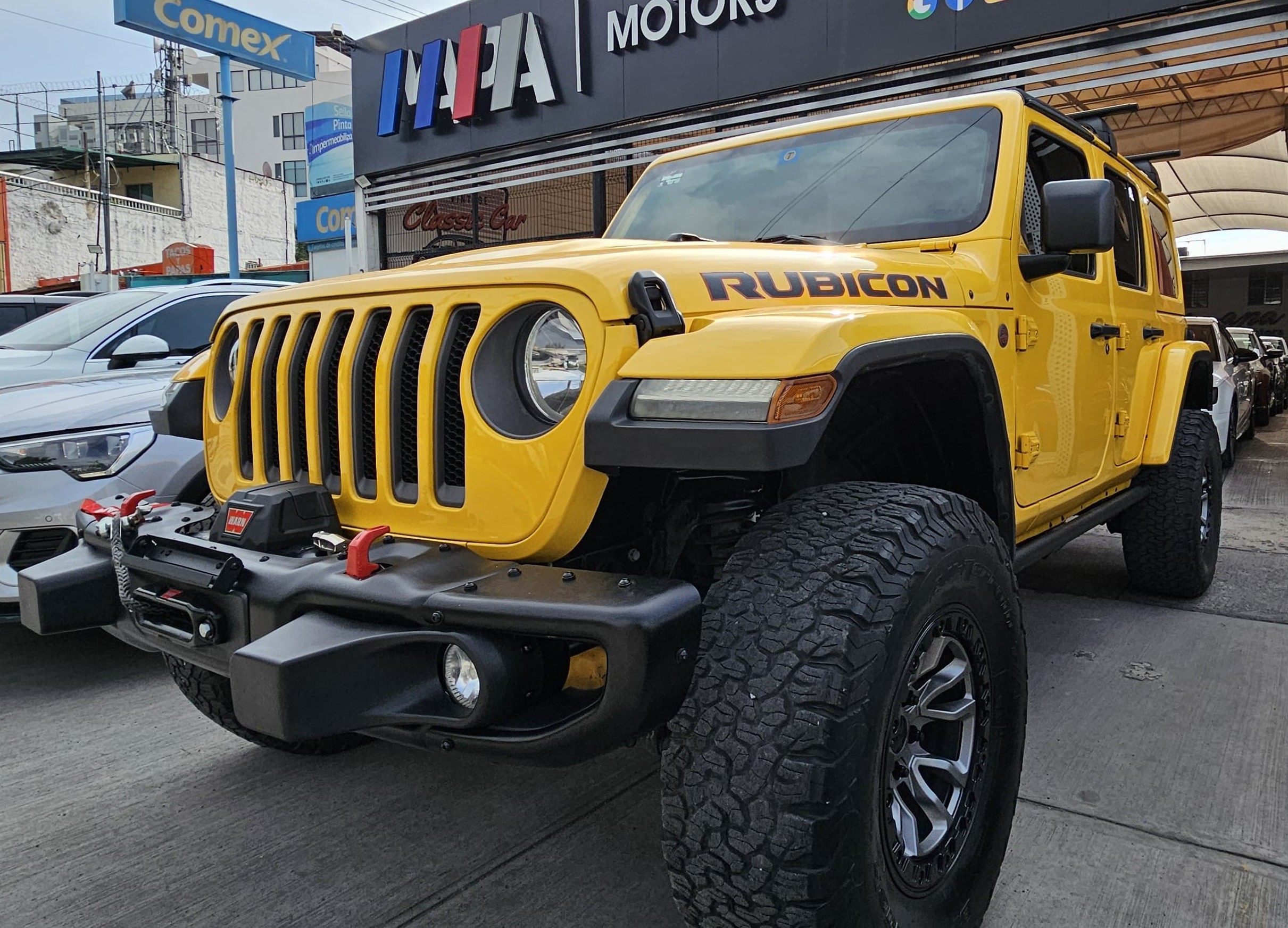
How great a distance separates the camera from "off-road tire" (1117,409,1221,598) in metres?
4.39

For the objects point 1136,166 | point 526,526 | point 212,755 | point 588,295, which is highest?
point 1136,166

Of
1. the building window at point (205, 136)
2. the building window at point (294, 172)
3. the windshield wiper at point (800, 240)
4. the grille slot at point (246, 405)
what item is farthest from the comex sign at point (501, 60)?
the building window at point (294, 172)

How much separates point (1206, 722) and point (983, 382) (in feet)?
5.62

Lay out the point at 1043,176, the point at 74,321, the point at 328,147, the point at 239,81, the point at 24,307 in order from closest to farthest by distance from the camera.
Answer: the point at 1043,176, the point at 74,321, the point at 24,307, the point at 328,147, the point at 239,81

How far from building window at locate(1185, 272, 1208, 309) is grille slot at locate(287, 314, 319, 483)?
37.4 meters

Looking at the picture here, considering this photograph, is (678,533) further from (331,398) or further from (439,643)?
(331,398)

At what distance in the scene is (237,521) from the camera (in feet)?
6.81

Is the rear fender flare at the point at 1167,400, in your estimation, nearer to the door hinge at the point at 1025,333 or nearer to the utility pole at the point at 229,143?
the door hinge at the point at 1025,333

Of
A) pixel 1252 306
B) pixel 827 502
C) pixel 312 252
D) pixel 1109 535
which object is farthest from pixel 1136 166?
pixel 1252 306

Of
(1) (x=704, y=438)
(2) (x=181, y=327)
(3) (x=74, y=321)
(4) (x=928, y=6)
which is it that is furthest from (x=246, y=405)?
(4) (x=928, y=6)

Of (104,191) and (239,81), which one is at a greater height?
(239,81)

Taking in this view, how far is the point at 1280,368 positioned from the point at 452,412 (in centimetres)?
1936

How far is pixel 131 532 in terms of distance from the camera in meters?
2.29

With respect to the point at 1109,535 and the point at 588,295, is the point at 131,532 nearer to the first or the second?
the point at 588,295
